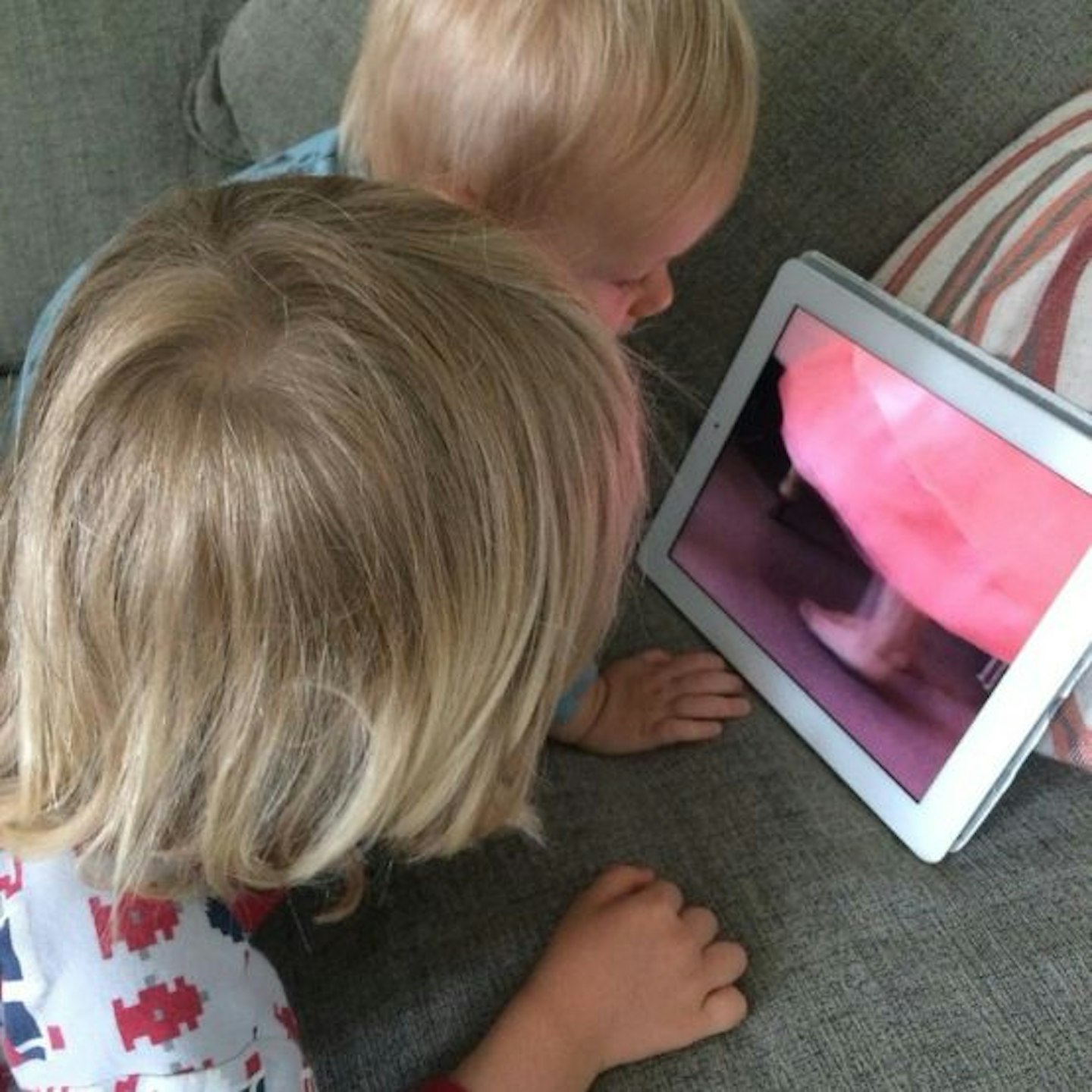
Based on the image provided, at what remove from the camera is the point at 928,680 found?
2.38ft

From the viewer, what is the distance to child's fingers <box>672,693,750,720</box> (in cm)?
81

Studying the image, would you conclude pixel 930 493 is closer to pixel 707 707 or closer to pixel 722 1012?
pixel 707 707

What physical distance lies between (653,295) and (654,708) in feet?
0.88

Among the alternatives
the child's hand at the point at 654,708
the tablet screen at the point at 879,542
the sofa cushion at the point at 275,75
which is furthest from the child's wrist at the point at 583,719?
the sofa cushion at the point at 275,75

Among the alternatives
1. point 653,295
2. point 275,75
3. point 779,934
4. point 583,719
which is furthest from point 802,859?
point 275,75

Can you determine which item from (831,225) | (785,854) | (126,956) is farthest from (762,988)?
(831,225)

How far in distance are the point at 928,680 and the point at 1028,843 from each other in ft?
0.35

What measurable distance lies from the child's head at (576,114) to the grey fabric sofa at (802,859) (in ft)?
0.37

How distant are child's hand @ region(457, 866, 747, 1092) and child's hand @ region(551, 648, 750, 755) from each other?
0.42ft

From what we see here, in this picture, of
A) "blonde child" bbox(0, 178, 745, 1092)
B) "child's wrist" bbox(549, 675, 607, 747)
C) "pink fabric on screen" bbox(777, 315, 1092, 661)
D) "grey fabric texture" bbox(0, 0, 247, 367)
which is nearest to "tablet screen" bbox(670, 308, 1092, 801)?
"pink fabric on screen" bbox(777, 315, 1092, 661)

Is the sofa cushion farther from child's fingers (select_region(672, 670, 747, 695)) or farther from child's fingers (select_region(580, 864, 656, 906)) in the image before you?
child's fingers (select_region(580, 864, 656, 906))

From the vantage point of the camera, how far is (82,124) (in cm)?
108

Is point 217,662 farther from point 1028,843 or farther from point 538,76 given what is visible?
point 1028,843

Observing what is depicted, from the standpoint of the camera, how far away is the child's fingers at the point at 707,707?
806 millimetres
